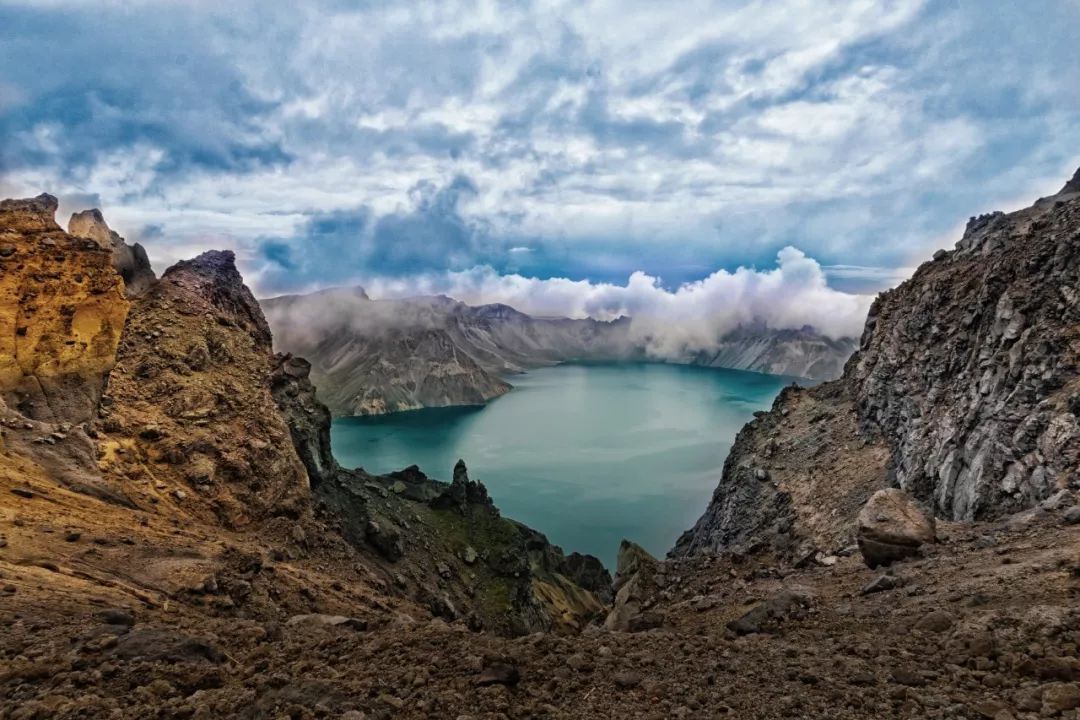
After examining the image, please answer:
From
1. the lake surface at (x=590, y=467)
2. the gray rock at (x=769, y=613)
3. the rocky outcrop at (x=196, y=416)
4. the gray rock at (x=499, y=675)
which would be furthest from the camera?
the lake surface at (x=590, y=467)

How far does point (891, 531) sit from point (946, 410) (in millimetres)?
23213

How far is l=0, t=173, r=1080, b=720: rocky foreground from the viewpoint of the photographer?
748 cm

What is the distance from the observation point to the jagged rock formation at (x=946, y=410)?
77.8ft

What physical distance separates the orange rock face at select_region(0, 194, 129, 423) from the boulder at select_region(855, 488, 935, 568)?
23.9 m

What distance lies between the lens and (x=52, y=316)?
65.7ft

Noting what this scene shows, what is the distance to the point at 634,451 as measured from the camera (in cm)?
14300

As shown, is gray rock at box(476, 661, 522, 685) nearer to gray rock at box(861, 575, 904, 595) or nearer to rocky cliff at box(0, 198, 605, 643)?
rocky cliff at box(0, 198, 605, 643)

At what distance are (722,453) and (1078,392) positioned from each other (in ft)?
370

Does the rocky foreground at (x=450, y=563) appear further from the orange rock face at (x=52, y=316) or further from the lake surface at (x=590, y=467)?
the lake surface at (x=590, y=467)

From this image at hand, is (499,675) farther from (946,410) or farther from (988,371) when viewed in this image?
(946,410)

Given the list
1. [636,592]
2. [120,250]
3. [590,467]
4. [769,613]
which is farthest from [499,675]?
[590,467]

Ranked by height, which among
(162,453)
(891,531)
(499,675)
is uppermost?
(162,453)

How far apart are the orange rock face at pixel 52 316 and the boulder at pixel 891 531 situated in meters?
23.9

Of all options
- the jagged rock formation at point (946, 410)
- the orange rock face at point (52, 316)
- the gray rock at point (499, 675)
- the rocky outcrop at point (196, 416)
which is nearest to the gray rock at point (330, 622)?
the gray rock at point (499, 675)
